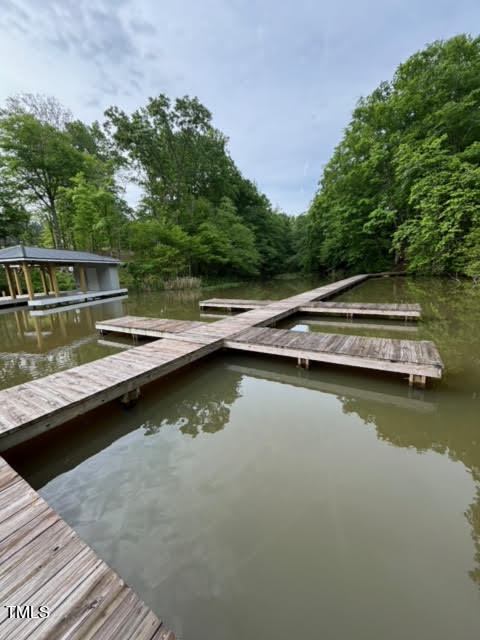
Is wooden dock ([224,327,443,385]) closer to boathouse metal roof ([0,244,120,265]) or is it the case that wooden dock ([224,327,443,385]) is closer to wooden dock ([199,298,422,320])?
wooden dock ([199,298,422,320])

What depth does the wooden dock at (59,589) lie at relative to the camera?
914 millimetres

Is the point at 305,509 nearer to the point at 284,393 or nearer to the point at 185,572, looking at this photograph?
the point at 185,572

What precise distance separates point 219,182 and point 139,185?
18.6ft

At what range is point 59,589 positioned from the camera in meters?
1.06

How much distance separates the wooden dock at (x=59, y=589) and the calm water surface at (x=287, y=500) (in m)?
0.31

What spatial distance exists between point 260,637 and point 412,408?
2556 mm

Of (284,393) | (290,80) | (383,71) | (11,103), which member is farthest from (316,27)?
(11,103)

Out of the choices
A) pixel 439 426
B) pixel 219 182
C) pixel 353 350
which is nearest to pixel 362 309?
pixel 353 350

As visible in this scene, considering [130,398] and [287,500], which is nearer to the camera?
[287,500]

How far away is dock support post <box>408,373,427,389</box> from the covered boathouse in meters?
12.9

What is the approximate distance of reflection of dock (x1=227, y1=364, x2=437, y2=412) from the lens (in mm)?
2929

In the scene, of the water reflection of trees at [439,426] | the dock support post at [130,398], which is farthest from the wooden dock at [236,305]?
the water reflection of trees at [439,426]

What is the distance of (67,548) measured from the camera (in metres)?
1.26

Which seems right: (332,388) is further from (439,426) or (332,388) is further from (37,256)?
(37,256)
